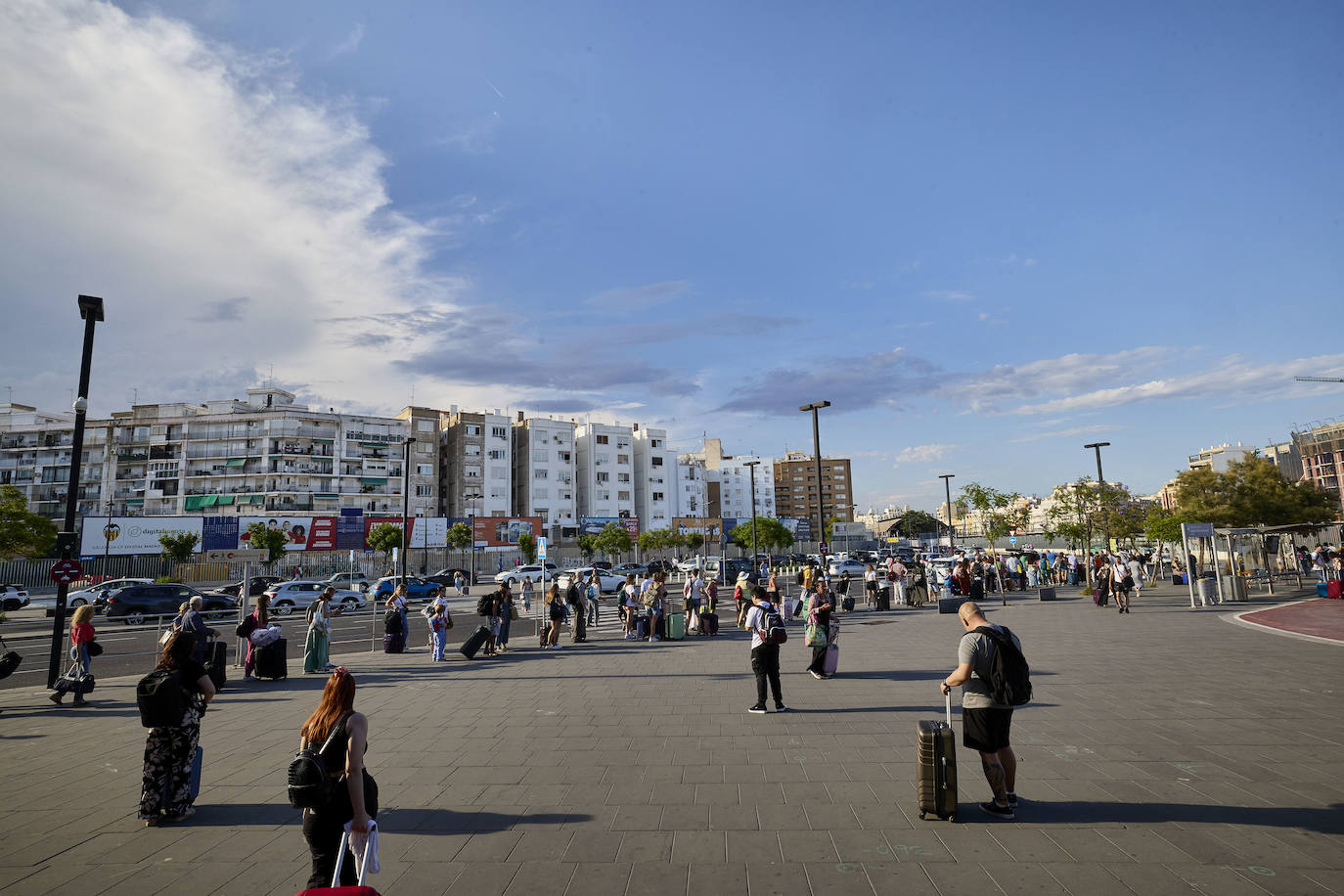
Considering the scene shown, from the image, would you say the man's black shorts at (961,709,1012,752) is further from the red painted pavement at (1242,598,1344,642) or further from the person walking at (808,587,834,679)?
the red painted pavement at (1242,598,1344,642)

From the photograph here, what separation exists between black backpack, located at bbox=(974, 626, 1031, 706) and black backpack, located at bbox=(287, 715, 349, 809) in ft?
15.5

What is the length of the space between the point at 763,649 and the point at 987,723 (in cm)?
397

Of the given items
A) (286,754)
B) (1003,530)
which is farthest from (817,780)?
(1003,530)

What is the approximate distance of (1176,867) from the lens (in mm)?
4688

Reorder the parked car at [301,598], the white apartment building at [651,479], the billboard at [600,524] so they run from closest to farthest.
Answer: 1. the parked car at [301,598]
2. the billboard at [600,524]
3. the white apartment building at [651,479]

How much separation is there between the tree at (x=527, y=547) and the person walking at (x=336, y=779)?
74640 mm

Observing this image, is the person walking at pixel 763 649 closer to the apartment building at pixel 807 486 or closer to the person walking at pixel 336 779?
the person walking at pixel 336 779

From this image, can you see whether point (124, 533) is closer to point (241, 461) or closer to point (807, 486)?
point (241, 461)

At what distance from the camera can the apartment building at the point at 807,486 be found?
155500 millimetres

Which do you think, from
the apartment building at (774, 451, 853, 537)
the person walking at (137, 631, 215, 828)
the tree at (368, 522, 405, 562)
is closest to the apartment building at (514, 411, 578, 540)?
the tree at (368, 522, 405, 562)

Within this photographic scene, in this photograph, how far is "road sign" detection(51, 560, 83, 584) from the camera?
13117 mm

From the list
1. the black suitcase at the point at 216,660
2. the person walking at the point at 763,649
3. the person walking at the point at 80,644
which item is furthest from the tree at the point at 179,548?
the person walking at the point at 763,649

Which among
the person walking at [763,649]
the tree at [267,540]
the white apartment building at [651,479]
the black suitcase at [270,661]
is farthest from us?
the white apartment building at [651,479]

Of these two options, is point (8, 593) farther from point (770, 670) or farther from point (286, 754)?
point (770, 670)
